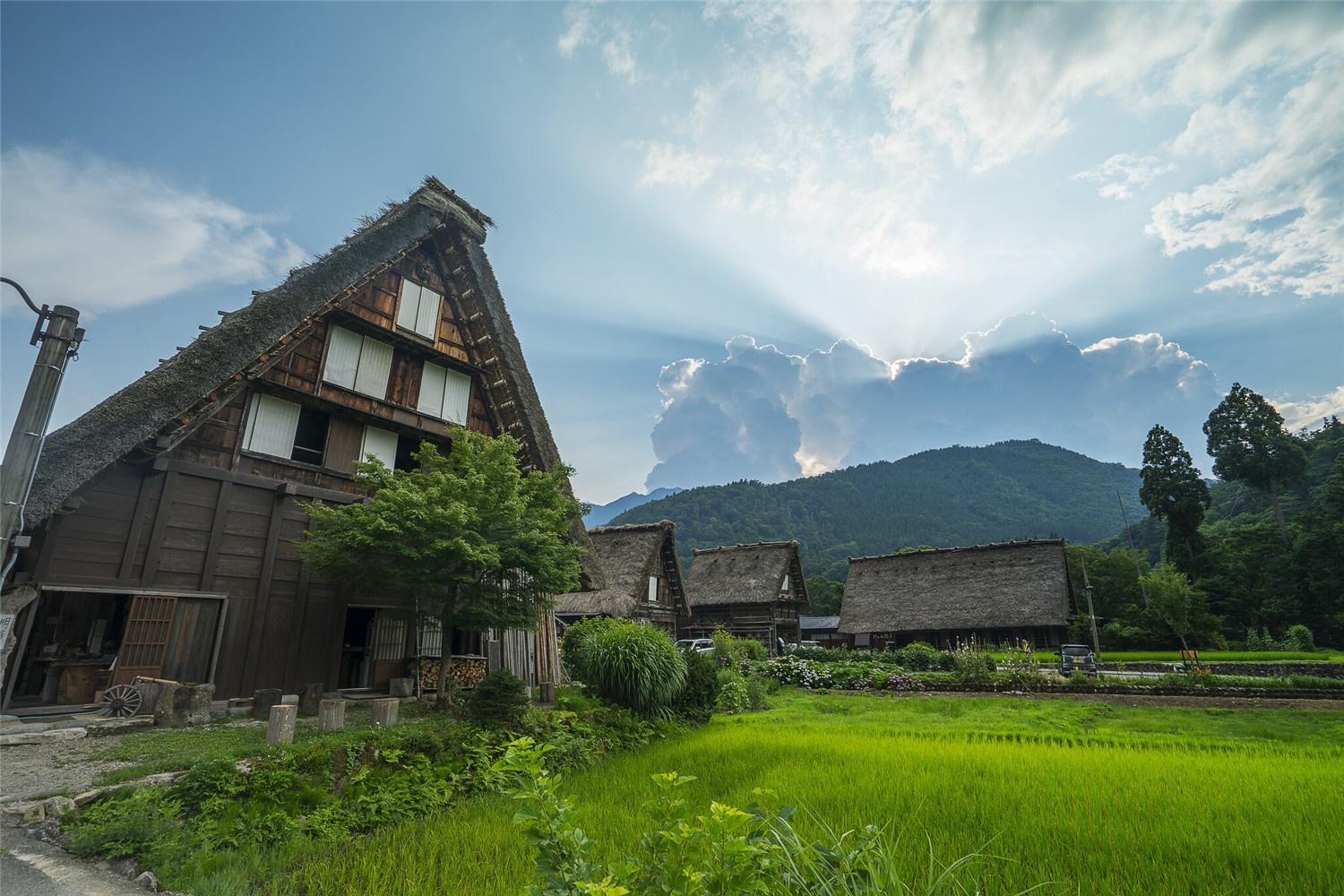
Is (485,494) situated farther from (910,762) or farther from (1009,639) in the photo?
(1009,639)

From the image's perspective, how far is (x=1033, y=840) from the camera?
4.42 m

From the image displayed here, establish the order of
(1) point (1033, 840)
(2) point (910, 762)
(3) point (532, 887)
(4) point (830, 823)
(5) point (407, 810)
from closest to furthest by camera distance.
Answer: (3) point (532, 887), (1) point (1033, 840), (4) point (830, 823), (5) point (407, 810), (2) point (910, 762)

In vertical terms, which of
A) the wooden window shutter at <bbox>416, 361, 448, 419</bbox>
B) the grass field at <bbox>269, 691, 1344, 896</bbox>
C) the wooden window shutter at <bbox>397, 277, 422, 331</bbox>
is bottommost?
the grass field at <bbox>269, 691, 1344, 896</bbox>

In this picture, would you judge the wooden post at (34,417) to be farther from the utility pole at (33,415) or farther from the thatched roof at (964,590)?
the thatched roof at (964,590)

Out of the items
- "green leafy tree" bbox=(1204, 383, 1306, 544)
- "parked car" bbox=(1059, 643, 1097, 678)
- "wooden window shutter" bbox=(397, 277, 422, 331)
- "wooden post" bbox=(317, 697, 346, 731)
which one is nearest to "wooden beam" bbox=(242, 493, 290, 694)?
"wooden post" bbox=(317, 697, 346, 731)

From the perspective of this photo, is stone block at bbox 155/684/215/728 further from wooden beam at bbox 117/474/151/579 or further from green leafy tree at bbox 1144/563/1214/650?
green leafy tree at bbox 1144/563/1214/650

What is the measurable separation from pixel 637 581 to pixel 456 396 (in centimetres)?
1586

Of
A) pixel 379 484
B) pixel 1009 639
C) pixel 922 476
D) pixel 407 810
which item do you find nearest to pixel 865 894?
pixel 407 810

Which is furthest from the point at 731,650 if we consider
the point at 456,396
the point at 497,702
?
the point at 497,702

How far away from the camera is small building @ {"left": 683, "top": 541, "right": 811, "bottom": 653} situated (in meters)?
35.2

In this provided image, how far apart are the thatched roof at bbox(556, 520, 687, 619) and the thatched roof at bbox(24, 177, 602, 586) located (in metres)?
11.5

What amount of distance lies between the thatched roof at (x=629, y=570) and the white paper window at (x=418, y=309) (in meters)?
13.4

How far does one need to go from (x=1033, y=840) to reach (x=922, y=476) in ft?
358

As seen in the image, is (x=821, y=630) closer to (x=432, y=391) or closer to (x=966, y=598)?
(x=966, y=598)
